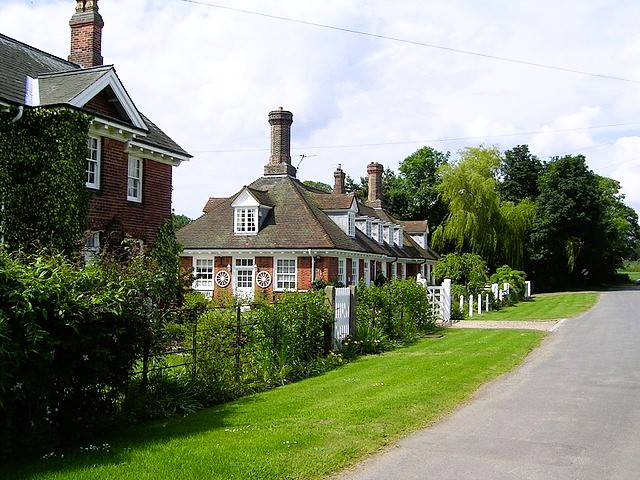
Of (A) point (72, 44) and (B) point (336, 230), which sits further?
(B) point (336, 230)

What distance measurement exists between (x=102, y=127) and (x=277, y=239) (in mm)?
15622

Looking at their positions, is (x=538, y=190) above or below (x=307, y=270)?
A: above

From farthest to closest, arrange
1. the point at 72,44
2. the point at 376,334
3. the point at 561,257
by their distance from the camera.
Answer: the point at 561,257 < the point at 72,44 < the point at 376,334

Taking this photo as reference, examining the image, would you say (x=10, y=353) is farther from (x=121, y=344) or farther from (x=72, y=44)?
(x=72, y=44)

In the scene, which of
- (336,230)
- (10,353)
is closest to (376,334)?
(10,353)

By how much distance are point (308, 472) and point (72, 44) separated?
70.4 ft

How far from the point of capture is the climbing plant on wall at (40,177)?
1734cm

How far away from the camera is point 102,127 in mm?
20234

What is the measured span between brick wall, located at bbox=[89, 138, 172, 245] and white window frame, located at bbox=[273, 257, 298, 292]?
11.4 meters

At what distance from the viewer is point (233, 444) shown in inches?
302

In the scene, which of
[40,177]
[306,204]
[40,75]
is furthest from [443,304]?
[40,75]

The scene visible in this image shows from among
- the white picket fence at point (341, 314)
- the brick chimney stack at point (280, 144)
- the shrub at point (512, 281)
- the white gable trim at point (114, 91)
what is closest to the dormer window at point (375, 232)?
the brick chimney stack at point (280, 144)

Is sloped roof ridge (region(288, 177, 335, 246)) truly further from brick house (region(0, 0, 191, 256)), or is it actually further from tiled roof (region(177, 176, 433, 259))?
brick house (region(0, 0, 191, 256))

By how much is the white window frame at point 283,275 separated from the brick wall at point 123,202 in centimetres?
1138
